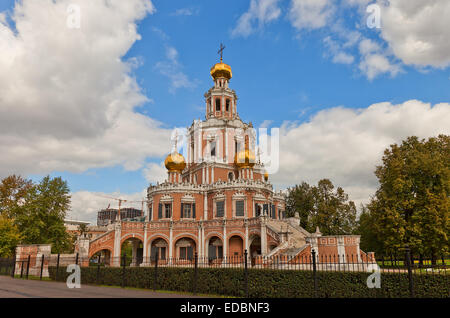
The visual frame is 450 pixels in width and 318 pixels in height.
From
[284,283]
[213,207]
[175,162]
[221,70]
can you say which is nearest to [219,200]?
[213,207]

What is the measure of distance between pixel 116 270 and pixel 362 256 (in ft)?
65.1

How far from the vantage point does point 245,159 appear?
4334 cm

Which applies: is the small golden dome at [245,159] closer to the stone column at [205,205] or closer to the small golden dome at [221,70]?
the stone column at [205,205]

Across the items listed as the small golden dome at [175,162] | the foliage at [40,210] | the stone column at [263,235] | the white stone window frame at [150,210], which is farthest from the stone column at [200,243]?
the foliage at [40,210]

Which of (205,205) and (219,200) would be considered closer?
(219,200)

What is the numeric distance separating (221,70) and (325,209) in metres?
26.1

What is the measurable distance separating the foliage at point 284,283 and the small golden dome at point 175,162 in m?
25.9

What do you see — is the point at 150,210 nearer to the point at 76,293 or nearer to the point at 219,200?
the point at 219,200

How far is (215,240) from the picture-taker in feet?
126

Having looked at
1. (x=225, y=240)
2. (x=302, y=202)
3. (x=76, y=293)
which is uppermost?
(x=302, y=202)

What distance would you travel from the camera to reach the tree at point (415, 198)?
1174 inches

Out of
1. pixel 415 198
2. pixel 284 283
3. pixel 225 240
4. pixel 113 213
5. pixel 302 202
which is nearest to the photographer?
pixel 284 283
